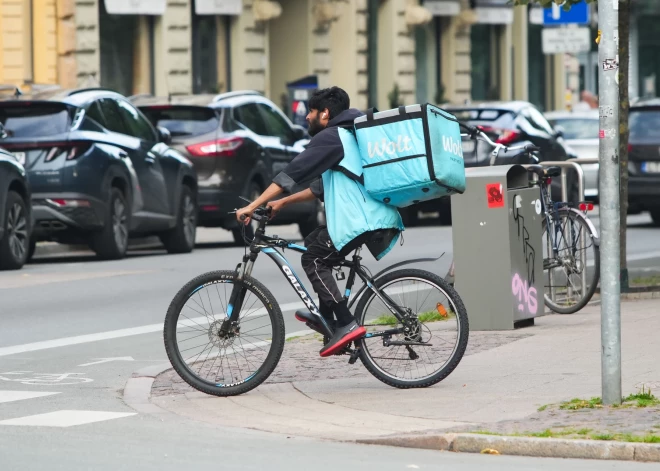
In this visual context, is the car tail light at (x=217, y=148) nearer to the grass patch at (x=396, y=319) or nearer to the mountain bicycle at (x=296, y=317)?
the mountain bicycle at (x=296, y=317)

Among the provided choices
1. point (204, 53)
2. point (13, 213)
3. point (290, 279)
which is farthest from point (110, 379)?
point (204, 53)

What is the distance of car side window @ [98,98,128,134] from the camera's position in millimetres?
19047

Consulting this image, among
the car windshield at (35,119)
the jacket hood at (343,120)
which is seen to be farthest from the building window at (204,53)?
the jacket hood at (343,120)

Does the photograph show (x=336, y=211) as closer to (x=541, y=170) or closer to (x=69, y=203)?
(x=541, y=170)

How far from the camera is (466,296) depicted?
11.8 meters

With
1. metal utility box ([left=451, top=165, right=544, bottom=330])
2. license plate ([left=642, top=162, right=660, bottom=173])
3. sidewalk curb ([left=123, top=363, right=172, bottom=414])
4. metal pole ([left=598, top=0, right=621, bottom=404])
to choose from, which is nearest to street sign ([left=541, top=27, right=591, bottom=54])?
license plate ([left=642, top=162, right=660, bottom=173])

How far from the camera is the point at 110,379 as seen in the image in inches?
404

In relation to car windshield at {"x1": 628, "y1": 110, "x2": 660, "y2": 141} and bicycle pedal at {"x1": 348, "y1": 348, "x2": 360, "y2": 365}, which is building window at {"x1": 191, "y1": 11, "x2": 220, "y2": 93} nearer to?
car windshield at {"x1": 628, "y1": 110, "x2": 660, "y2": 141}

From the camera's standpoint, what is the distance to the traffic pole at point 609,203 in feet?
27.0

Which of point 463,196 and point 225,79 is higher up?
point 225,79

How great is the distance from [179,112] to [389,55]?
18.6 m

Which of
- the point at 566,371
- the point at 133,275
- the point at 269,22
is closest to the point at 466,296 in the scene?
the point at 566,371

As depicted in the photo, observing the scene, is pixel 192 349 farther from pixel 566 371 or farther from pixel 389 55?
pixel 389 55

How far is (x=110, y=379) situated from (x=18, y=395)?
0.87 metres
